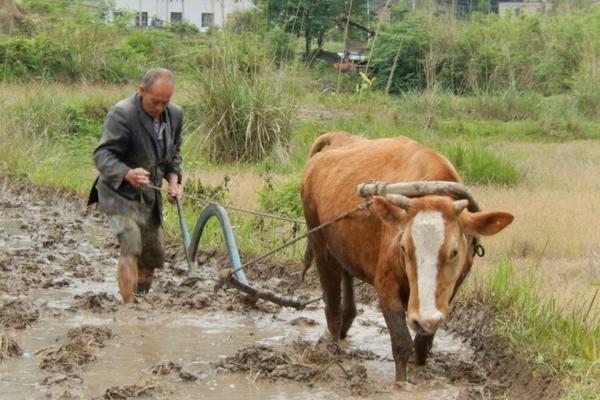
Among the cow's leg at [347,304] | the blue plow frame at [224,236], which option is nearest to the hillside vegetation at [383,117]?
the cow's leg at [347,304]

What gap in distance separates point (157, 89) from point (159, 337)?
177cm

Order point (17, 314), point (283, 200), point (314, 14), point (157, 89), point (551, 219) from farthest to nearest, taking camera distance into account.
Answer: point (314, 14) < point (283, 200) < point (551, 219) < point (17, 314) < point (157, 89)

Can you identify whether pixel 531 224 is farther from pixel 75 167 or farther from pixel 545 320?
pixel 75 167

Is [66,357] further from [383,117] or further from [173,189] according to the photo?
[383,117]

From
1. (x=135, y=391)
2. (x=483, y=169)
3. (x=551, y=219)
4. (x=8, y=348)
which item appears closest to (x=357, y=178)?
(x=135, y=391)

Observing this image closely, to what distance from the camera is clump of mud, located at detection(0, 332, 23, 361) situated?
6984 mm

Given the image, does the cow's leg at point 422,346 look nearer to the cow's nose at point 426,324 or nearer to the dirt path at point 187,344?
the dirt path at point 187,344

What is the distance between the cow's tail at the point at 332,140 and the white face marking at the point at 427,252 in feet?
7.53

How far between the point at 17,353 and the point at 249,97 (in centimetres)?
818

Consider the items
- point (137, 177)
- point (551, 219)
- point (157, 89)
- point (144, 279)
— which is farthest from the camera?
point (551, 219)

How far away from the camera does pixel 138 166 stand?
26.8 ft

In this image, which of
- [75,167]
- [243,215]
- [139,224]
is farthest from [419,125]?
[139,224]

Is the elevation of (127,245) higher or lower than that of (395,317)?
lower

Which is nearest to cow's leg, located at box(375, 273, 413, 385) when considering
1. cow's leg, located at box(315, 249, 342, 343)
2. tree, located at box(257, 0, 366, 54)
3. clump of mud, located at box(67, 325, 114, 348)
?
cow's leg, located at box(315, 249, 342, 343)
